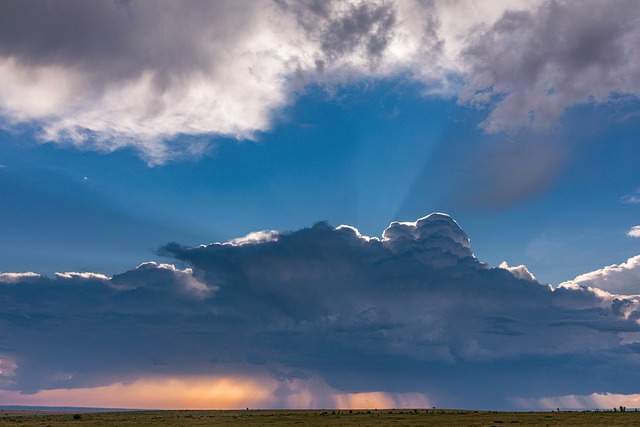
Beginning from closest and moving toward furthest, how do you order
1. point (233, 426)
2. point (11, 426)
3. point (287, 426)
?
point (287, 426) < point (233, 426) < point (11, 426)

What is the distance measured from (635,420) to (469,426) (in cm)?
2919

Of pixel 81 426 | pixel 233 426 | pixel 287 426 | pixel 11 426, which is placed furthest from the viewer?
pixel 11 426

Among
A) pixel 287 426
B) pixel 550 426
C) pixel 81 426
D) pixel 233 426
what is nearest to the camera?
pixel 550 426

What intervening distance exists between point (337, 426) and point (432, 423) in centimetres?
1903

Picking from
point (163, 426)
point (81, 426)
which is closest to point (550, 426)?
point (163, 426)

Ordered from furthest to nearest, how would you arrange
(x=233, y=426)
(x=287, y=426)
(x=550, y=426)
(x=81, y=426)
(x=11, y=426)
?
1. (x=11, y=426)
2. (x=81, y=426)
3. (x=233, y=426)
4. (x=287, y=426)
5. (x=550, y=426)

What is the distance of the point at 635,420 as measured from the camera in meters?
98.1

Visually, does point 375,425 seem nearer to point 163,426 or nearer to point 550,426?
point 550,426

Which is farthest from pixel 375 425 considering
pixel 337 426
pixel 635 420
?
pixel 635 420

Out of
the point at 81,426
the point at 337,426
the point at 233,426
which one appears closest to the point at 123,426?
the point at 81,426

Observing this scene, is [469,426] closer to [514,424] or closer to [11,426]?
[514,424]

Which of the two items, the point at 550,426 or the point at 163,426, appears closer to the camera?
the point at 550,426

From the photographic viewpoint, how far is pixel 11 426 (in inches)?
5148

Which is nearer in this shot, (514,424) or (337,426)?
(514,424)
